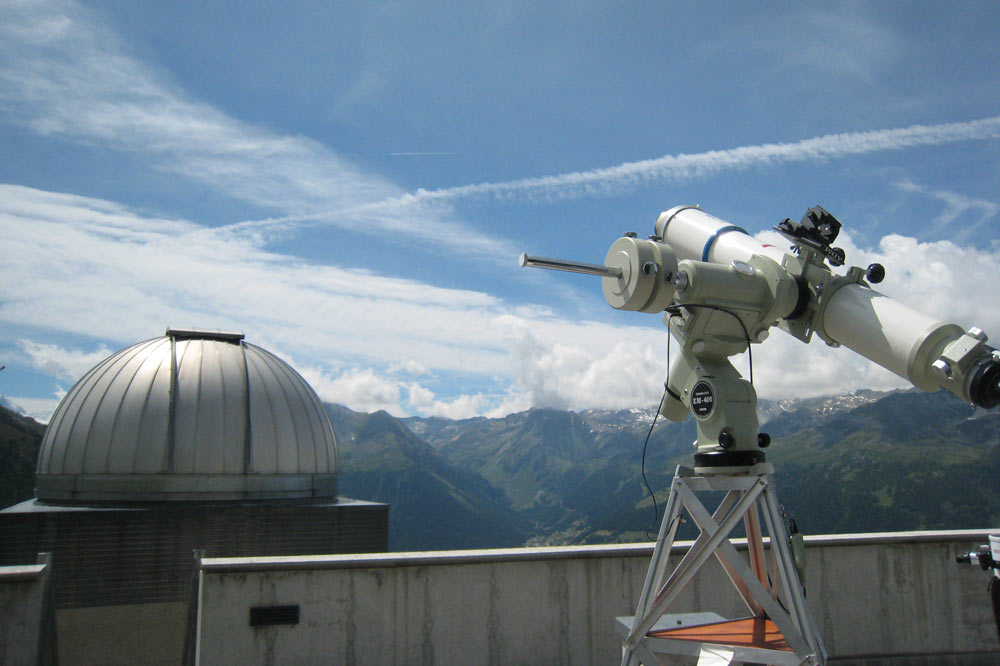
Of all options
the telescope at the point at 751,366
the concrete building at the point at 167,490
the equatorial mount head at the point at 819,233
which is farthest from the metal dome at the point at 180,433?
the equatorial mount head at the point at 819,233

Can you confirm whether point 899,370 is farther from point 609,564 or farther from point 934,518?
point 934,518

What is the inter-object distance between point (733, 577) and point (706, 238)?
2894mm

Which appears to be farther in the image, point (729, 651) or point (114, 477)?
point (114, 477)

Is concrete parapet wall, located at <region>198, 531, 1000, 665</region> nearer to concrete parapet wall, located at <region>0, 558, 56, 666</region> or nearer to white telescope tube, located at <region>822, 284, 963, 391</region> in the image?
concrete parapet wall, located at <region>0, 558, 56, 666</region>

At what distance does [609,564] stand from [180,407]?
41.4 feet

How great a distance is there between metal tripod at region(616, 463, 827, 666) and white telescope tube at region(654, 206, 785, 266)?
1912 millimetres

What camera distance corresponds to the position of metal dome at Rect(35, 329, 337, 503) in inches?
627

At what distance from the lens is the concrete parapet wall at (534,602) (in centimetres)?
684

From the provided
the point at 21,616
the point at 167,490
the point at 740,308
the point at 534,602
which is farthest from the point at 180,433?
the point at 740,308

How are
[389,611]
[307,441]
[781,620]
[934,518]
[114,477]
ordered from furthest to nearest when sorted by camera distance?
[934,518] < [307,441] < [114,477] < [389,611] < [781,620]

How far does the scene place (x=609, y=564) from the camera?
7.70 metres

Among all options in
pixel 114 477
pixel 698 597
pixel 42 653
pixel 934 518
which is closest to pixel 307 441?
pixel 114 477

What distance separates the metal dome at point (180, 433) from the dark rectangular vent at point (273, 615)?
10.2 m

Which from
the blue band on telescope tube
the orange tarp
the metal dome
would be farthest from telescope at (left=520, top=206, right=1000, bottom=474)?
the metal dome
